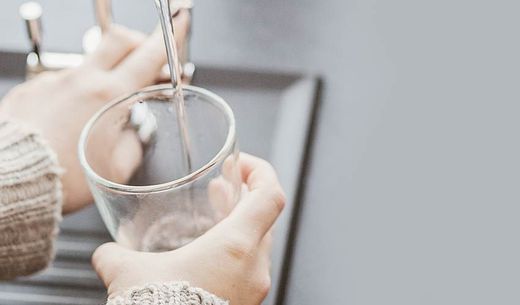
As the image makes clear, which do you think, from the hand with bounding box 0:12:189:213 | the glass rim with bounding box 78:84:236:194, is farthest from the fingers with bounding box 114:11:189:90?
the glass rim with bounding box 78:84:236:194

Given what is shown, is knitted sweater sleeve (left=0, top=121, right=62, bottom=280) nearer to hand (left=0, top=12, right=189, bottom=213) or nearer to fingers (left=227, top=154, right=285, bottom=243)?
hand (left=0, top=12, right=189, bottom=213)

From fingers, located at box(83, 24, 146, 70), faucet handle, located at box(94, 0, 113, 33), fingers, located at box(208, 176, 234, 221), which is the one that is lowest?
fingers, located at box(208, 176, 234, 221)

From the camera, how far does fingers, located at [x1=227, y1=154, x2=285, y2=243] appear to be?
437mm

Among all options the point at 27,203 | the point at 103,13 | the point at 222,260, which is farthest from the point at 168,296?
the point at 103,13

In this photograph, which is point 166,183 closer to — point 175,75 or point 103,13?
point 175,75

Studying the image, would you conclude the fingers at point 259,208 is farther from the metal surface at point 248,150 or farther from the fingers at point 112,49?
the fingers at point 112,49

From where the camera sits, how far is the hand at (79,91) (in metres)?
0.55

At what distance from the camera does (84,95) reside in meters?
0.57

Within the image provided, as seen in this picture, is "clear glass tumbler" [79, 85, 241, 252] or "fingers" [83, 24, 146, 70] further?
"fingers" [83, 24, 146, 70]

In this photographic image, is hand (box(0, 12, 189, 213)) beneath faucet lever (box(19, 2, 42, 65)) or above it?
beneath

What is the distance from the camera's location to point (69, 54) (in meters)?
0.65

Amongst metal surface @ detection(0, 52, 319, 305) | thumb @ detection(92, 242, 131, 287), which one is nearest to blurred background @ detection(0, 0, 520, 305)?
metal surface @ detection(0, 52, 319, 305)

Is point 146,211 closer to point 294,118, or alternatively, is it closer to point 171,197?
point 171,197

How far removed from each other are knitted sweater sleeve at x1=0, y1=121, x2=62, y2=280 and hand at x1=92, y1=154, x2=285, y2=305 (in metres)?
0.08
